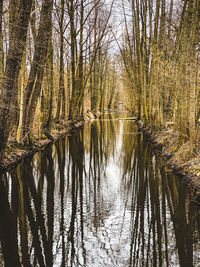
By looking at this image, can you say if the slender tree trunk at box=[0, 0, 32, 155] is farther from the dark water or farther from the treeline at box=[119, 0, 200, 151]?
the treeline at box=[119, 0, 200, 151]

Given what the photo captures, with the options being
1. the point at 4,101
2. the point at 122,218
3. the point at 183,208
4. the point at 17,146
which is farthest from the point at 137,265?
the point at 17,146

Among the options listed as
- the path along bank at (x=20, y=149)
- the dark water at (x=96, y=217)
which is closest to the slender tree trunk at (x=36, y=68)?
the path along bank at (x=20, y=149)

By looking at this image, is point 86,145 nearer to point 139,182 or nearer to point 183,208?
point 139,182

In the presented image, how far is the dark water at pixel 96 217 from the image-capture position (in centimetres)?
441

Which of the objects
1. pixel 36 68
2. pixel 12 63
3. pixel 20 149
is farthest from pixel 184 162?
pixel 36 68

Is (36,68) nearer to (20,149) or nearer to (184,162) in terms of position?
(20,149)

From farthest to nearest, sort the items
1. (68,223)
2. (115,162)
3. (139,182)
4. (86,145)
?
(86,145)
(115,162)
(139,182)
(68,223)

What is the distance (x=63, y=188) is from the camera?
7.98 meters

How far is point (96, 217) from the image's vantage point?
5930 millimetres

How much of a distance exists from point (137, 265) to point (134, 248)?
1.65 ft

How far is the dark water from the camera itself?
174 inches

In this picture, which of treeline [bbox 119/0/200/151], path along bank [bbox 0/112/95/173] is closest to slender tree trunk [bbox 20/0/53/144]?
path along bank [bbox 0/112/95/173]

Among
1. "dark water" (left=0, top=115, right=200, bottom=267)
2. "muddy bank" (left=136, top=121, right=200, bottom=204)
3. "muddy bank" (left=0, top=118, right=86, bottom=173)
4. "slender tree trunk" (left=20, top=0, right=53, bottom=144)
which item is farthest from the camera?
"slender tree trunk" (left=20, top=0, right=53, bottom=144)

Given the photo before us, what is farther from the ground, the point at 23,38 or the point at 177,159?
the point at 23,38
